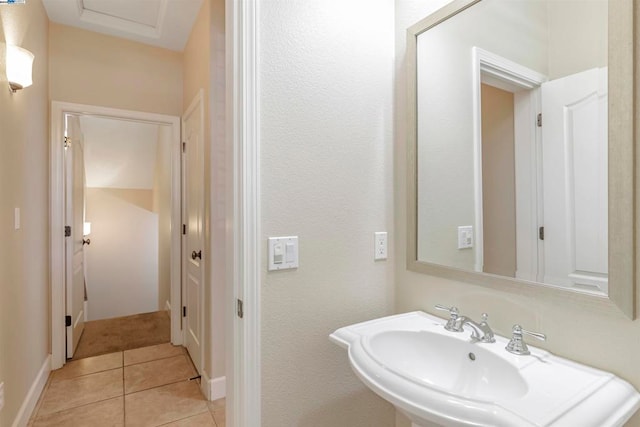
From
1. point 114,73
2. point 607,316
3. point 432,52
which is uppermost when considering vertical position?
point 114,73

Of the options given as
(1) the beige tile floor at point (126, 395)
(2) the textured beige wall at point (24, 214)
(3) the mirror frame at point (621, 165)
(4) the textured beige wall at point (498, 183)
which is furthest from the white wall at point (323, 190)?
(2) the textured beige wall at point (24, 214)

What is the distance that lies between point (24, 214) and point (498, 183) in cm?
249

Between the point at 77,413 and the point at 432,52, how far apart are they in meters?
2.78

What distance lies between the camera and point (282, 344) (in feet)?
3.89

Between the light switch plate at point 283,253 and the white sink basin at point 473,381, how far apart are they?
0.95ft

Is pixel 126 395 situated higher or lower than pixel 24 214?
lower

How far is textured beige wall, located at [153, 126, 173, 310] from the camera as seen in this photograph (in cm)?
381

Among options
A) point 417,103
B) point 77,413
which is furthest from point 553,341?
point 77,413

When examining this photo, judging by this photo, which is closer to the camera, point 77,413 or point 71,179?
point 77,413

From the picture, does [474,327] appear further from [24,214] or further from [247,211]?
[24,214]

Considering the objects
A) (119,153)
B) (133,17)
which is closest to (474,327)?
(133,17)

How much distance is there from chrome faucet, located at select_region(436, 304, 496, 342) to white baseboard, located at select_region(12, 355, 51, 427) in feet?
7.33

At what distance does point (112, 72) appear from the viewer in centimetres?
281

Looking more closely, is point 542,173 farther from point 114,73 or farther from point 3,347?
point 114,73
